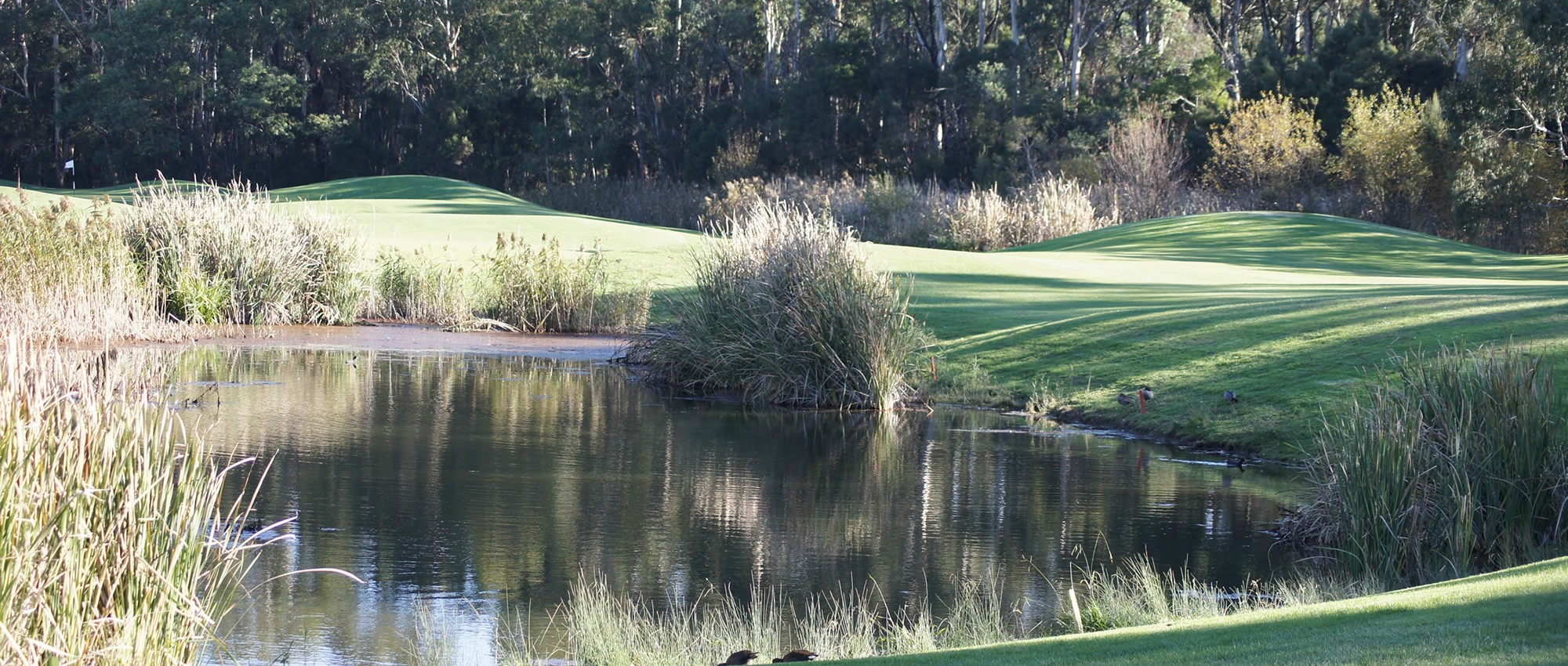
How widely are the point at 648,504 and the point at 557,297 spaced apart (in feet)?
40.1

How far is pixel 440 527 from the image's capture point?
9.73 m

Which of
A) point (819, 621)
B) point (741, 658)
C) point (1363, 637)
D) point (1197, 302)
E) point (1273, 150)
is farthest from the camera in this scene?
point (1273, 150)

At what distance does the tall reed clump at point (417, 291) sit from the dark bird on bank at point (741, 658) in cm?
1664

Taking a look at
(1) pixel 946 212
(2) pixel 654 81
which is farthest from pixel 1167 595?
(2) pixel 654 81

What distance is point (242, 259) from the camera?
21.0 meters

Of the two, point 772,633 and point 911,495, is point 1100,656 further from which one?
point 911,495

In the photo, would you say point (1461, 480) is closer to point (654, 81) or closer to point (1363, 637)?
point (1363, 637)

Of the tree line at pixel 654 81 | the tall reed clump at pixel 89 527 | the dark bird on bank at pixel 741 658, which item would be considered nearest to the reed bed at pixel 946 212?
the tree line at pixel 654 81

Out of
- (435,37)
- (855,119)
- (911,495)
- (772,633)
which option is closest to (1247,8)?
(855,119)

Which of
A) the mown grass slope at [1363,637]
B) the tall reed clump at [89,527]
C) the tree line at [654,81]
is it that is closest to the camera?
the tall reed clump at [89,527]

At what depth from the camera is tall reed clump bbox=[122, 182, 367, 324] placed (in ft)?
66.7

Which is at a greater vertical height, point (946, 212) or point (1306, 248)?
point (946, 212)

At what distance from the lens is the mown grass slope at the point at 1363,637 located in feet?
16.9

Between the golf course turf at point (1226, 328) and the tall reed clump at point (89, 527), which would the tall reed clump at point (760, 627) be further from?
the tall reed clump at point (89, 527)
